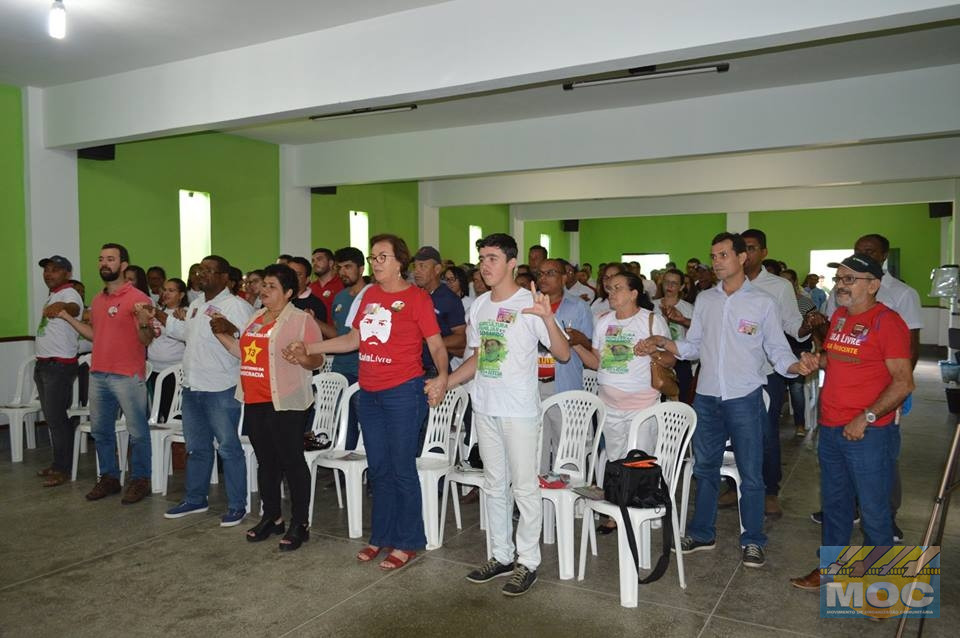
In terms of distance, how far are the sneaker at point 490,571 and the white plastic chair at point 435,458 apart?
508 millimetres

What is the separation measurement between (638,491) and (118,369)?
3609 millimetres

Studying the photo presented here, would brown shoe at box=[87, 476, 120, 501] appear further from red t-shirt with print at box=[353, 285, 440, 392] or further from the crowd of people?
red t-shirt with print at box=[353, 285, 440, 392]

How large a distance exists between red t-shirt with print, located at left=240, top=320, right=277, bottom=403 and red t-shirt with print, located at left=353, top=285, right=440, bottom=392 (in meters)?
0.57

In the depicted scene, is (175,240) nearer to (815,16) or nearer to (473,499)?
(473,499)

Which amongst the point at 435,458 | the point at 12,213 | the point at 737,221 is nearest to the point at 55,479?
the point at 435,458

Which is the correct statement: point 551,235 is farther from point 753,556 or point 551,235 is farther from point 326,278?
point 753,556

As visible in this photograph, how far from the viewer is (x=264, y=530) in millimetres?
4285

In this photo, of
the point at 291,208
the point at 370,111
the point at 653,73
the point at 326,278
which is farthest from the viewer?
the point at 291,208

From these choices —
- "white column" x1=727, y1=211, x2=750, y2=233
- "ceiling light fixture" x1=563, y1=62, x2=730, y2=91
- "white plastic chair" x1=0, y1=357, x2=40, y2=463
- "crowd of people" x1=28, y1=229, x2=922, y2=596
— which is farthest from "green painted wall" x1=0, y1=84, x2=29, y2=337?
"white column" x1=727, y1=211, x2=750, y2=233

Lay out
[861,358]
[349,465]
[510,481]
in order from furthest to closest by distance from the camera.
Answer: [349,465] < [510,481] < [861,358]

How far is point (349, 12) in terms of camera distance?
5395 mm

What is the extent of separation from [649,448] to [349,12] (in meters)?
3.75

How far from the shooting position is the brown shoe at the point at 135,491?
16.4 ft

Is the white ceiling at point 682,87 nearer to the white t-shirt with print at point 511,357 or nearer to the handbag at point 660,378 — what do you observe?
the handbag at point 660,378
